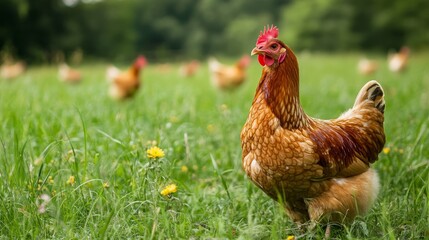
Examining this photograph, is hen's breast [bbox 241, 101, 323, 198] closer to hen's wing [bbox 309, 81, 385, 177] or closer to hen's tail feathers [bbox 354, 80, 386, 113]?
hen's wing [bbox 309, 81, 385, 177]

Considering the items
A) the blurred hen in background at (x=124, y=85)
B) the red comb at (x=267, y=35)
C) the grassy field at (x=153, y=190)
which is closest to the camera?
the grassy field at (x=153, y=190)

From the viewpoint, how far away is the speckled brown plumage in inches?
91.5

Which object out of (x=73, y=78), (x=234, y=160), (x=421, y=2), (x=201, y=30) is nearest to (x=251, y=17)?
(x=201, y=30)

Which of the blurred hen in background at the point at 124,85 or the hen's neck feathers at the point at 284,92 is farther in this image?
the blurred hen in background at the point at 124,85

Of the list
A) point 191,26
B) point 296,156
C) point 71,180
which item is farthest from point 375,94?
point 191,26

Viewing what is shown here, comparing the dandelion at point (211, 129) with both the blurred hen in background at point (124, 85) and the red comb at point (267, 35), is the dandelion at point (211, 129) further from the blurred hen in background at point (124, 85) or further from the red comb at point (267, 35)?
the blurred hen in background at point (124, 85)

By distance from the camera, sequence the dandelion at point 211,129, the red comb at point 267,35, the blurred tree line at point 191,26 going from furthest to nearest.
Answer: the blurred tree line at point 191,26, the dandelion at point 211,129, the red comb at point 267,35

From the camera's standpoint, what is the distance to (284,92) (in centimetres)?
241

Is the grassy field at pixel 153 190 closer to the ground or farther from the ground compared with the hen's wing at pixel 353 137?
closer to the ground

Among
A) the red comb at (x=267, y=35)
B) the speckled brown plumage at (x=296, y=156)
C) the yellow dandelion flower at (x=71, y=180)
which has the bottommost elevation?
the yellow dandelion flower at (x=71, y=180)

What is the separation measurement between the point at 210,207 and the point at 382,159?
58.4 inches

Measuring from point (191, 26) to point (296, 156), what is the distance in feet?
85.4

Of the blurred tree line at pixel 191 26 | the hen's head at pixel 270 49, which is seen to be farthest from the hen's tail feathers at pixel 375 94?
the blurred tree line at pixel 191 26

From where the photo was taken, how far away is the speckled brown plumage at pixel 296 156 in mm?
2324
